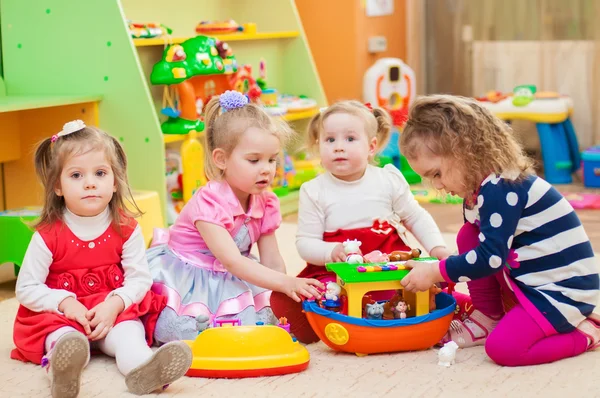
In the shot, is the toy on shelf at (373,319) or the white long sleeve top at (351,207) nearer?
the toy on shelf at (373,319)

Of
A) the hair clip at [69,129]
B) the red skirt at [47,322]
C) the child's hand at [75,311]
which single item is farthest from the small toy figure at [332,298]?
the hair clip at [69,129]

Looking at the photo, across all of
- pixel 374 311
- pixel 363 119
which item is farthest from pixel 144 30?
pixel 374 311

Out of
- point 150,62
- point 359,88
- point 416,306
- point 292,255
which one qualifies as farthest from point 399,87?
point 416,306

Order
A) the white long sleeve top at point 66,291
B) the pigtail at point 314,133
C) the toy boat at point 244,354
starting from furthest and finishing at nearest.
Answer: the pigtail at point 314,133 < the white long sleeve top at point 66,291 < the toy boat at point 244,354

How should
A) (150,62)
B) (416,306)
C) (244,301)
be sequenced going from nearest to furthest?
(416,306)
(244,301)
(150,62)

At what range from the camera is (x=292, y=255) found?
8.56 feet

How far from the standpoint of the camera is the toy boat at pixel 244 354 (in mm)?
1582

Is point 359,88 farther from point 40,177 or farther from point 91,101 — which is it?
point 40,177

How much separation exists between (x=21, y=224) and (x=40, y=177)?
54 cm

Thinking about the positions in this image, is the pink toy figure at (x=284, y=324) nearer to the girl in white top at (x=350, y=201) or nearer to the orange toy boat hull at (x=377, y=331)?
the orange toy boat hull at (x=377, y=331)

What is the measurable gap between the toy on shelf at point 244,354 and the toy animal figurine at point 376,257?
248 millimetres

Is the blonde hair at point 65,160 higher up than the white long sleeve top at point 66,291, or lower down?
higher up

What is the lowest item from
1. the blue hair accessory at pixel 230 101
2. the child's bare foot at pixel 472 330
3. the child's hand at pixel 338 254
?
the child's bare foot at pixel 472 330

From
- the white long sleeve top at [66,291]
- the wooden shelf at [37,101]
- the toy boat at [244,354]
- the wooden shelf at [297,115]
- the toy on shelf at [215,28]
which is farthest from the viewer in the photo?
the wooden shelf at [297,115]
